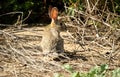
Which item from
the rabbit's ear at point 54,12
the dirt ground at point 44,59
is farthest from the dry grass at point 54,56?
the rabbit's ear at point 54,12

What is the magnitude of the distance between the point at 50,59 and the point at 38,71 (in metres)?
0.43

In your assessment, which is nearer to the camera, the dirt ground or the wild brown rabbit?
the dirt ground

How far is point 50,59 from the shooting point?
6414 millimetres

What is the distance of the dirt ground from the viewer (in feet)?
19.6

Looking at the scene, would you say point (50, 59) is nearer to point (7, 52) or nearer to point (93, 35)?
point (7, 52)

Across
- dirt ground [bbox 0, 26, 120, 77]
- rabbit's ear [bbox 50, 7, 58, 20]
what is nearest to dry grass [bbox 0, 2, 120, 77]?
dirt ground [bbox 0, 26, 120, 77]

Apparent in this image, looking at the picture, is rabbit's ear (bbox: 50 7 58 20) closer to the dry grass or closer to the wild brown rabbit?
the wild brown rabbit

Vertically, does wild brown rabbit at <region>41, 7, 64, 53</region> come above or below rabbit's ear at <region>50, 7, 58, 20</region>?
below

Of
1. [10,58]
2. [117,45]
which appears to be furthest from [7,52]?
[117,45]

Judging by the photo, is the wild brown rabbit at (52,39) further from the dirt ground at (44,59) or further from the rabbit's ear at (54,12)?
the dirt ground at (44,59)

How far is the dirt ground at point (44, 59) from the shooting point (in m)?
5.99

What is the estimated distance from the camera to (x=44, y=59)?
6.35m

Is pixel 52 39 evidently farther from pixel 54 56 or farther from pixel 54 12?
pixel 54 12

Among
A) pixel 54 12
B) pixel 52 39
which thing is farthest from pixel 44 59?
pixel 54 12
